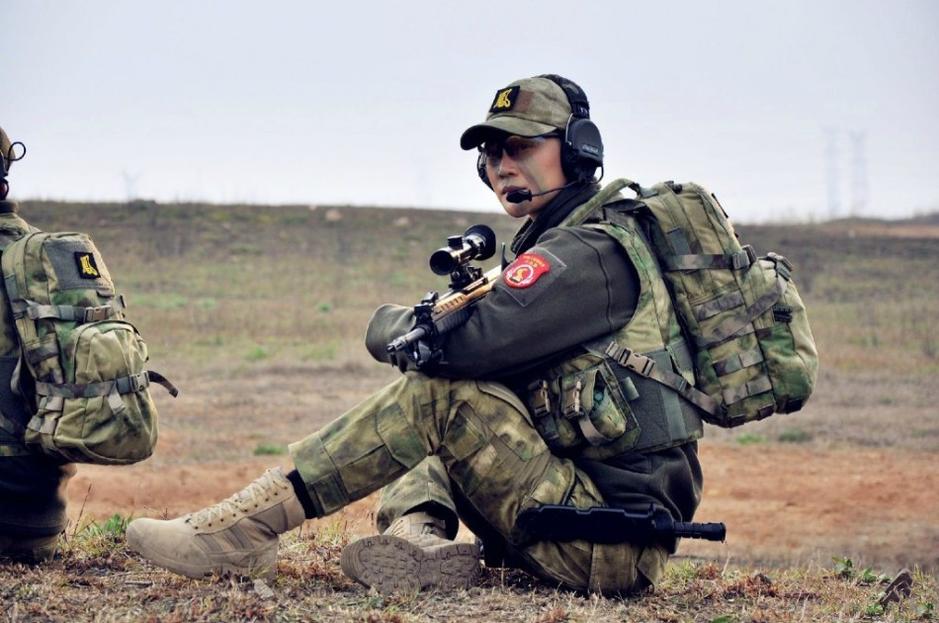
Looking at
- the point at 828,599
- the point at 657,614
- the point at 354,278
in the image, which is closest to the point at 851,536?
the point at 828,599

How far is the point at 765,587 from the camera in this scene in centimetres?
554

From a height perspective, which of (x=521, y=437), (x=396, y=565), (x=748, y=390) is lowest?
(x=396, y=565)

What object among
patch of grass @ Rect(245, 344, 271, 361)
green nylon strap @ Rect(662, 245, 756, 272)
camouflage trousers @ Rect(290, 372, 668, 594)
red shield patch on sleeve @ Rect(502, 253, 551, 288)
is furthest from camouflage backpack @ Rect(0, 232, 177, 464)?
patch of grass @ Rect(245, 344, 271, 361)

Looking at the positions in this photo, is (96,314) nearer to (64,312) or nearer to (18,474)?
(64,312)

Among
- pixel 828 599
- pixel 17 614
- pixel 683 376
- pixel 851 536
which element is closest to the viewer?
pixel 17 614

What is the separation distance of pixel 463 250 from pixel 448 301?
220mm

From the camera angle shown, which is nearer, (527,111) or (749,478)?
(527,111)

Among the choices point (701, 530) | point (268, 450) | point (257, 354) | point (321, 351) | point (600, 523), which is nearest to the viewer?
point (701, 530)

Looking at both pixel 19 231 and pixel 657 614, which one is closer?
pixel 657 614

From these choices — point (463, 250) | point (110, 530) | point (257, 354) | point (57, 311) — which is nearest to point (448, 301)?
point (463, 250)

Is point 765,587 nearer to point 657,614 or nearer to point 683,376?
point 657,614

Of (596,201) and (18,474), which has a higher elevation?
(596,201)

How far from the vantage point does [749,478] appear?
1299 cm

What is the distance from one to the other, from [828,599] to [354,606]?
2037mm
